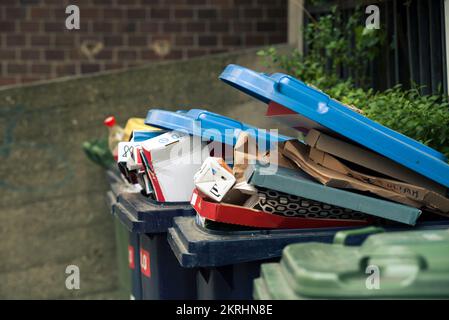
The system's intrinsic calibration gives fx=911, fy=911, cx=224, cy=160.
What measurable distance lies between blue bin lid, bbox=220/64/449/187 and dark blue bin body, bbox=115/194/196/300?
3.02 ft

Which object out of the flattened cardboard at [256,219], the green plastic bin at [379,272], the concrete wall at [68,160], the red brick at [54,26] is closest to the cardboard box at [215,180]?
the flattened cardboard at [256,219]

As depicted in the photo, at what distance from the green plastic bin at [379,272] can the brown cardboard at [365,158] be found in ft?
3.36

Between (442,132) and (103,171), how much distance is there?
4056mm

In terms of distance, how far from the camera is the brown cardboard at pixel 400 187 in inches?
146

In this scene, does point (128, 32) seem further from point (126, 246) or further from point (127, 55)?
point (126, 246)

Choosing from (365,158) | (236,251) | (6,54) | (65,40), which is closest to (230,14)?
(65,40)

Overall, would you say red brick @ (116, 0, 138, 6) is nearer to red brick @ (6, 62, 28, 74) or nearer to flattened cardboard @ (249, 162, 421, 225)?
red brick @ (6, 62, 28, 74)

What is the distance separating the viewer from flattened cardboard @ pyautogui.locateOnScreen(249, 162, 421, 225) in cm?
358

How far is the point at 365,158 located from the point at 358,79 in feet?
10.0

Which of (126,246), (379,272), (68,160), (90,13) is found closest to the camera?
(379,272)

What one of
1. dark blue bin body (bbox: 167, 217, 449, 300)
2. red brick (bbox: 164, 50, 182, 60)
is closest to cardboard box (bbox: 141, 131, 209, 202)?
dark blue bin body (bbox: 167, 217, 449, 300)

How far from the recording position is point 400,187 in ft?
12.2

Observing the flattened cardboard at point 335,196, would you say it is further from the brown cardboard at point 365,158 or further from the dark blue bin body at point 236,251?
the brown cardboard at point 365,158
